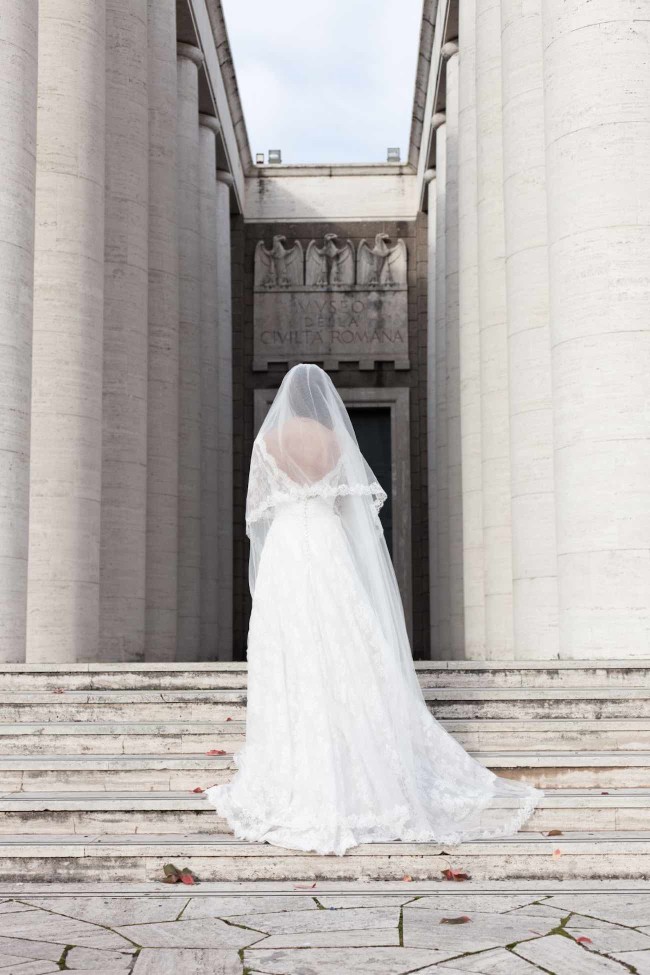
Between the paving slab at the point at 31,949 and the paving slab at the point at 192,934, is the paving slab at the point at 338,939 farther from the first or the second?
the paving slab at the point at 31,949

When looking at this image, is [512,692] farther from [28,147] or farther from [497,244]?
[497,244]

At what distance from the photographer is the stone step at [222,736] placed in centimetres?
852

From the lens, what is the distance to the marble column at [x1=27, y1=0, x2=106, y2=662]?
15.4 m

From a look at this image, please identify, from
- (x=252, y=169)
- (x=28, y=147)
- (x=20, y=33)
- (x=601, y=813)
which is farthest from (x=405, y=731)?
(x=252, y=169)

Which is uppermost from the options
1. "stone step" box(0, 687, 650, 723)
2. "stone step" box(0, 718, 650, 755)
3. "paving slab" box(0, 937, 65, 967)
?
"stone step" box(0, 687, 650, 723)

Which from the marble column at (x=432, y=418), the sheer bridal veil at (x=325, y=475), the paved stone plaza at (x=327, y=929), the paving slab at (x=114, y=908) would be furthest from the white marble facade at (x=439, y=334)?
the paving slab at (x=114, y=908)

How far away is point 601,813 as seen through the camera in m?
7.19

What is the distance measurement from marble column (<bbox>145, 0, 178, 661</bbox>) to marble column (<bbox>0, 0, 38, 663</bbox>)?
8.55m

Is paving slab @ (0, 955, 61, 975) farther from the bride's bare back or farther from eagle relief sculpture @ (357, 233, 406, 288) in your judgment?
eagle relief sculpture @ (357, 233, 406, 288)

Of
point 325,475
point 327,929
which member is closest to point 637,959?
point 327,929

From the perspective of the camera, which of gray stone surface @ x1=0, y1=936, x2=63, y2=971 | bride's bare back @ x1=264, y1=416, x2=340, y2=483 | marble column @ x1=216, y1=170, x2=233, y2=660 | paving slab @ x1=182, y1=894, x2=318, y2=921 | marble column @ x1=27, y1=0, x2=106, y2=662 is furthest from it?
marble column @ x1=216, y1=170, x2=233, y2=660

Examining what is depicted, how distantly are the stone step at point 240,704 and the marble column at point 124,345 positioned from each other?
871 centimetres

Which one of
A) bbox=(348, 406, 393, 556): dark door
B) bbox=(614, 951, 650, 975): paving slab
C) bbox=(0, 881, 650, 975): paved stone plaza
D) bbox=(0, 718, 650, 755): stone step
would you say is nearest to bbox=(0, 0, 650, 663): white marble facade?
bbox=(0, 718, 650, 755): stone step

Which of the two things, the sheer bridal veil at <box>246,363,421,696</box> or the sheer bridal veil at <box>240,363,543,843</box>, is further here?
the sheer bridal veil at <box>246,363,421,696</box>
